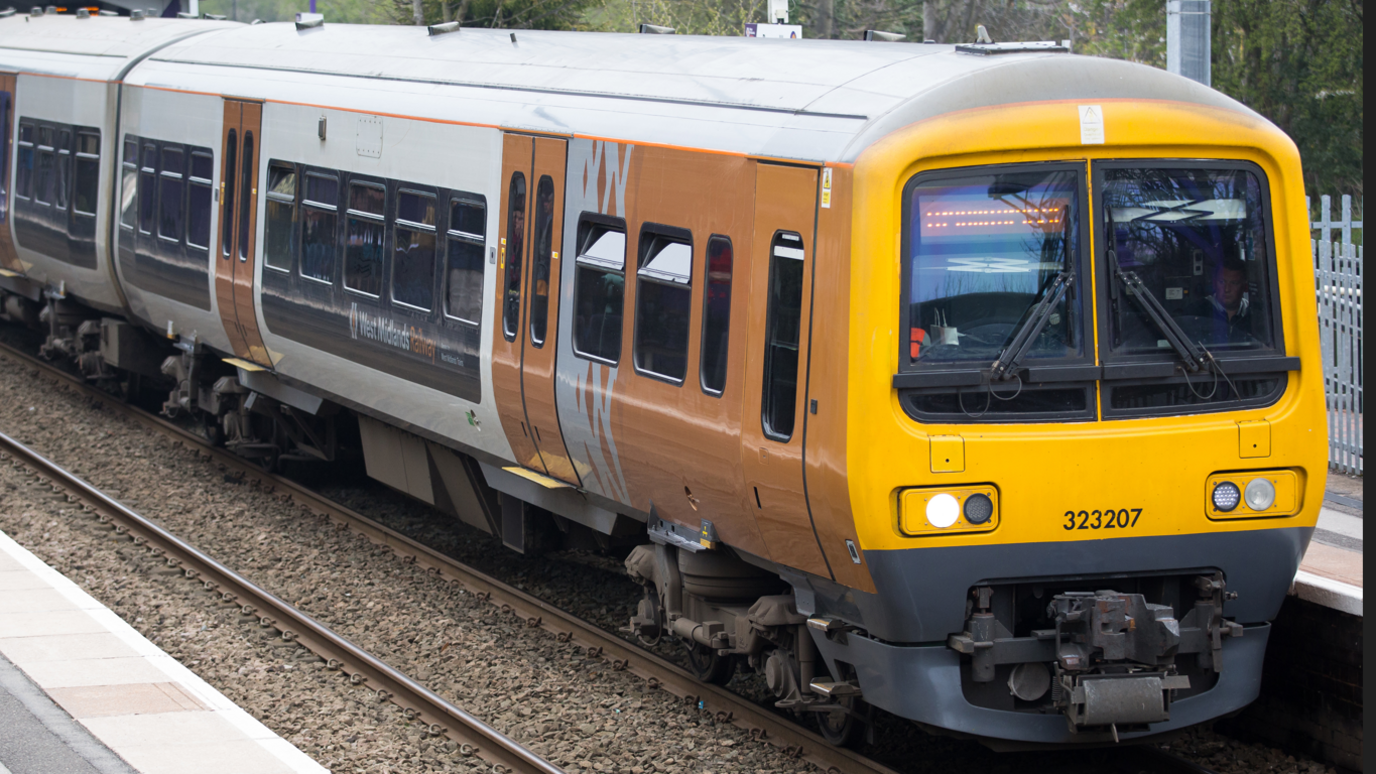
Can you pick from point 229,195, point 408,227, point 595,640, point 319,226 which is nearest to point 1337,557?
point 595,640

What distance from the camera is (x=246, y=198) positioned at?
40.3 feet

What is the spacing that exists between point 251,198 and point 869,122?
23.5 ft

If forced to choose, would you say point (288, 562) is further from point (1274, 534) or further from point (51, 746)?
point (1274, 534)

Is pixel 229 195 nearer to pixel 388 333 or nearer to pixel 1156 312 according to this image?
pixel 388 333

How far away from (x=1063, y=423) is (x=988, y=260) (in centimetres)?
70

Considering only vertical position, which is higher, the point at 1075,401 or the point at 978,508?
the point at 1075,401

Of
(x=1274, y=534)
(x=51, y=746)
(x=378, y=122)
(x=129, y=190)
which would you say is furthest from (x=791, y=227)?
(x=129, y=190)

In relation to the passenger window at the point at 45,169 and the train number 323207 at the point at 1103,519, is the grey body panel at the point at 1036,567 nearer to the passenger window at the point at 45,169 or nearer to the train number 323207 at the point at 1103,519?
the train number 323207 at the point at 1103,519

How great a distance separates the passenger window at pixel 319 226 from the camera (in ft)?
36.1

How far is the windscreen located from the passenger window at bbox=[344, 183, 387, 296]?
5022 mm

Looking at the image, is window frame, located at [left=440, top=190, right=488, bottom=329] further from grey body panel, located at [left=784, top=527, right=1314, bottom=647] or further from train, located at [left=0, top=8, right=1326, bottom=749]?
grey body panel, located at [left=784, top=527, right=1314, bottom=647]

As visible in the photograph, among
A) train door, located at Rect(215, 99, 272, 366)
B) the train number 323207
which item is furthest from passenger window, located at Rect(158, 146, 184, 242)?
the train number 323207

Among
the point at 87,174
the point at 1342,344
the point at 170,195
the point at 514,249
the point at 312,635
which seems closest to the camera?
A: the point at 514,249

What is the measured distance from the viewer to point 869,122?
20.6 feet
